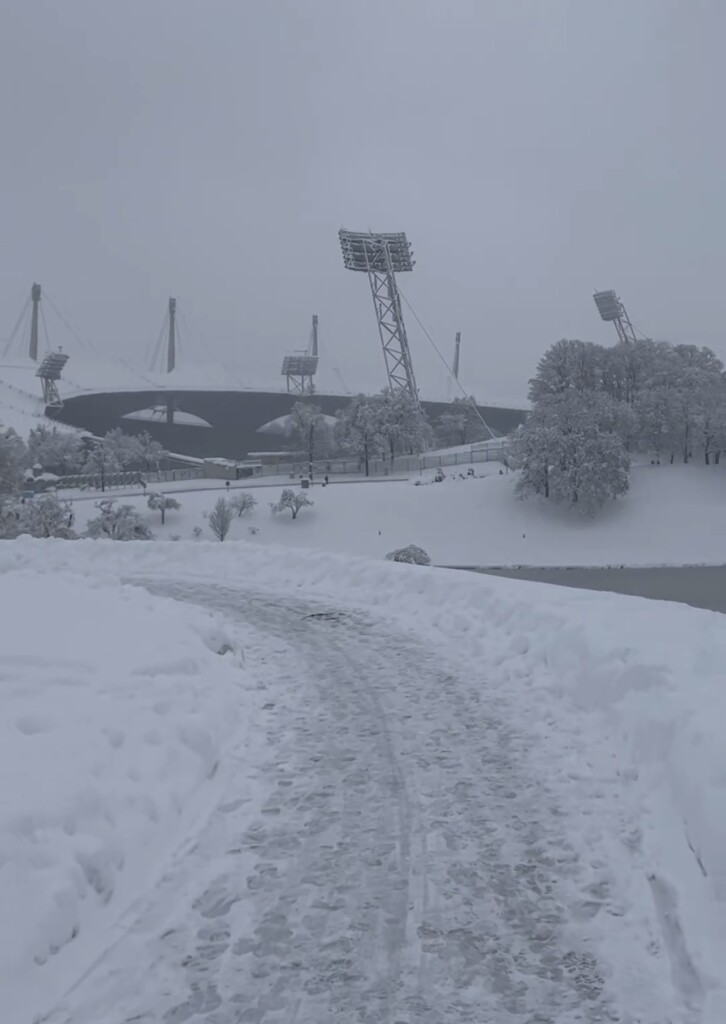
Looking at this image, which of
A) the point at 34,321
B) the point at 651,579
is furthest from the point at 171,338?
the point at 651,579

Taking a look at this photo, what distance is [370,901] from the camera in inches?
168

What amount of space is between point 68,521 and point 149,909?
41880mm

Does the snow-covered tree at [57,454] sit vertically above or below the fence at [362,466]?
above

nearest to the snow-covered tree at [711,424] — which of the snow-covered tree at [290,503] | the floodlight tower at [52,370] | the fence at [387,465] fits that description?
the fence at [387,465]

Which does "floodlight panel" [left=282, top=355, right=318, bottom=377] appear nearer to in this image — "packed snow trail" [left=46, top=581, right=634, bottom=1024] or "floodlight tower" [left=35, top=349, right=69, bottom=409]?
"floodlight tower" [left=35, top=349, right=69, bottom=409]

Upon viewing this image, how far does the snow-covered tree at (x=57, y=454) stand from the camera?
66062 millimetres

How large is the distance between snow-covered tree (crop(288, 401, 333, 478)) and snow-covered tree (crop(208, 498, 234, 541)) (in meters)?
19.5

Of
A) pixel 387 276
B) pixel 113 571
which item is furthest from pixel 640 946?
pixel 387 276

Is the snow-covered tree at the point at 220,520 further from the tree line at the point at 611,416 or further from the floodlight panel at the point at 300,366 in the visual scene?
the floodlight panel at the point at 300,366

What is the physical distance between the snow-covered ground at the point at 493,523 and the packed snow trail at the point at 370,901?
39889 millimetres

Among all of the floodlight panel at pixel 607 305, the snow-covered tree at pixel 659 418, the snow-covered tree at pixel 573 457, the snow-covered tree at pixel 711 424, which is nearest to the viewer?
the snow-covered tree at pixel 573 457

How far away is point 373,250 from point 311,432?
22.9 m

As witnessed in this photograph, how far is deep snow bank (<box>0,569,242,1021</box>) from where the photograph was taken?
3949 mm

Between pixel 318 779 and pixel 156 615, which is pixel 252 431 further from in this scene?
pixel 318 779
